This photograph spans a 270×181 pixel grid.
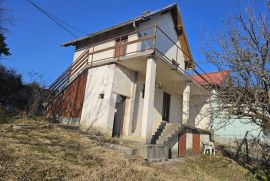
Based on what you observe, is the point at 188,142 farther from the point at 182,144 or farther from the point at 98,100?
the point at 98,100

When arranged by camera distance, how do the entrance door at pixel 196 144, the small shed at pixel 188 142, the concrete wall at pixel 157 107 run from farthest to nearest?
the entrance door at pixel 196 144 → the concrete wall at pixel 157 107 → the small shed at pixel 188 142

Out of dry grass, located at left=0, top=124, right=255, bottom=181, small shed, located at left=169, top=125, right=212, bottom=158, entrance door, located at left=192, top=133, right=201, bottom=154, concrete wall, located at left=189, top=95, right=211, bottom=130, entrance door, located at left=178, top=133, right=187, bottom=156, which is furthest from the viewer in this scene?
entrance door, located at left=192, top=133, right=201, bottom=154

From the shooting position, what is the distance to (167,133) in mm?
11758

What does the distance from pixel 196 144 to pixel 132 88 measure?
16.4ft

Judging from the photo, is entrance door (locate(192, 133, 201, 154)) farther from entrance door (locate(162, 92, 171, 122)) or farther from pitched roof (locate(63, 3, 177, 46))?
pitched roof (locate(63, 3, 177, 46))

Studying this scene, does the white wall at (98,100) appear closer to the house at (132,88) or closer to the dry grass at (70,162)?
the house at (132,88)

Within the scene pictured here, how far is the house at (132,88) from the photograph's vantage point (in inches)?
457

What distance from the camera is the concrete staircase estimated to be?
10934mm

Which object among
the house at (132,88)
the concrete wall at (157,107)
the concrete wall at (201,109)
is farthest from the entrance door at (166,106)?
the concrete wall at (201,109)

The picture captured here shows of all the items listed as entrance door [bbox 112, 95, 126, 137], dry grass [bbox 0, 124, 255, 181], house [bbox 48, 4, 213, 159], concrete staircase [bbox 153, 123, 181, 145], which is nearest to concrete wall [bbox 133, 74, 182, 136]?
house [bbox 48, 4, 213, 159]

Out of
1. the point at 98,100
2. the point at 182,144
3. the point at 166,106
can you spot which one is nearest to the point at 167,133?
the point at 182,144

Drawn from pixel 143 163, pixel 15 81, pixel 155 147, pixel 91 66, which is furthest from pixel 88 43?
pixel 143 163

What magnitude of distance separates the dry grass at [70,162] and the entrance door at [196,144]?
2.99 m

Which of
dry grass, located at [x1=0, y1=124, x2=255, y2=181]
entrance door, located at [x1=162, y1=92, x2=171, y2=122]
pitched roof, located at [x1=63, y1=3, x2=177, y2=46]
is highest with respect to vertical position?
pitched roof, located at [x1=63, y1=3, x2=177, y2=46]
